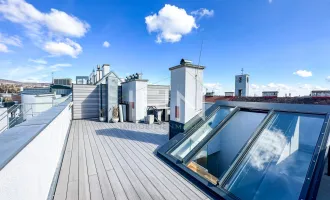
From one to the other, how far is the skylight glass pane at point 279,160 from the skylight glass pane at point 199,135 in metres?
1.10

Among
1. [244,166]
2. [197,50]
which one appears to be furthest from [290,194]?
[197,50]

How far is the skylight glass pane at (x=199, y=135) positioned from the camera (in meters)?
3.14

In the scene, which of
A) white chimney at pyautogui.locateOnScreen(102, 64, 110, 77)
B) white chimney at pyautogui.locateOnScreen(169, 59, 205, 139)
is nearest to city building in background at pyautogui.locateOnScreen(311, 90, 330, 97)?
white chimney at pyautogui.locateOnScreen(169, 59, 205, 139)

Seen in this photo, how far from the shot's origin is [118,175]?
2.52m

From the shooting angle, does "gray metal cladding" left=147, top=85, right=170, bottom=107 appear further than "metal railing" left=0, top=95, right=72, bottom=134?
Yes

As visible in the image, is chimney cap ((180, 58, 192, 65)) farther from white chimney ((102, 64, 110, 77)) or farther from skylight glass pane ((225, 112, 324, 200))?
white chimney ((102, 64, 110, 77))

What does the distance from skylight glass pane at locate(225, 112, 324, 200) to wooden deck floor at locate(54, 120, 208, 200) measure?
0.64 meters

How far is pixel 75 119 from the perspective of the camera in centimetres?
811

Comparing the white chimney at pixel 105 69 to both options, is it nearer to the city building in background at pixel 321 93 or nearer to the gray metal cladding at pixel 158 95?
the gray metal cladding at pixel 158 95

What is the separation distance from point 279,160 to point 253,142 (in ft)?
1.43

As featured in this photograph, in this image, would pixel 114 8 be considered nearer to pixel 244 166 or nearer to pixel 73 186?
pixel 73 186

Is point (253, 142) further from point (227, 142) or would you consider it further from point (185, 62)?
point (185, 62)

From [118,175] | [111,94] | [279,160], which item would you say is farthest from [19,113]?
[279,160]

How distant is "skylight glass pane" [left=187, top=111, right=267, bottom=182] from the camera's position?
303 cm
